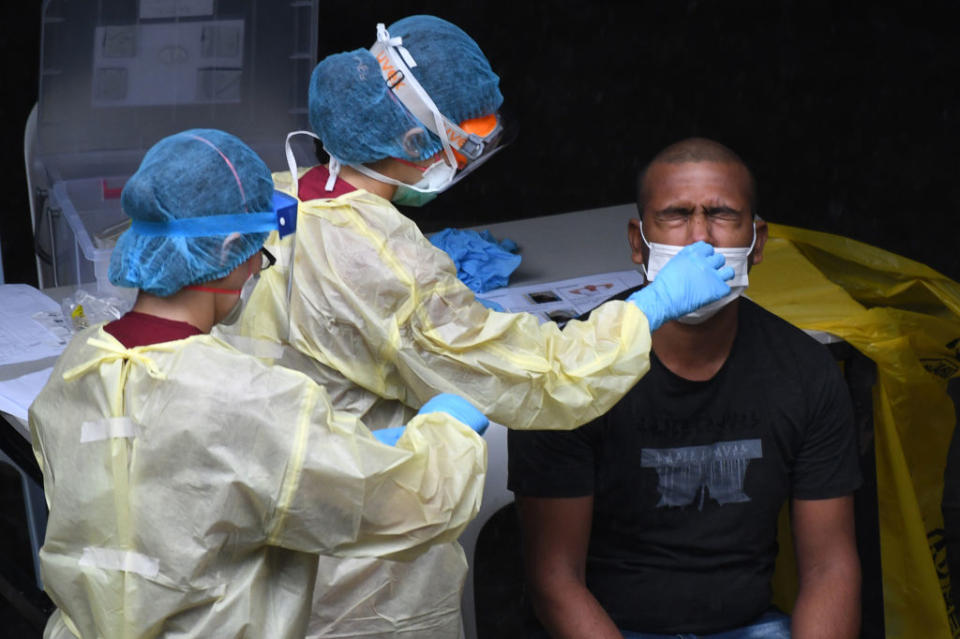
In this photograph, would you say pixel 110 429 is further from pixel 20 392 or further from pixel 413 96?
pixel 20 392

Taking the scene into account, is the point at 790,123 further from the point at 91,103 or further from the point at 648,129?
the point at 91,103

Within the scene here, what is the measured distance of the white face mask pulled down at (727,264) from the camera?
2.11m

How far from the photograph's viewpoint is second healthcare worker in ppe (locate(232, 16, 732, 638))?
74.9 inches

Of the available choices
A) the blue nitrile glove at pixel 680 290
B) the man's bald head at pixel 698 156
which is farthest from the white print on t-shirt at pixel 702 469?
the man's bald head at pixel 698 156

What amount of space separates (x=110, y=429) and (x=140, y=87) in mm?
2086

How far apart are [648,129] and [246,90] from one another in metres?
1.86

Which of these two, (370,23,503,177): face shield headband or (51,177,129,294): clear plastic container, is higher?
(370,23,503,177): face shield headband

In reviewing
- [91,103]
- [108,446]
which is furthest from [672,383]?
[91,103]

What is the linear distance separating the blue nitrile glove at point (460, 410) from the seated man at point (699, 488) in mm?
449

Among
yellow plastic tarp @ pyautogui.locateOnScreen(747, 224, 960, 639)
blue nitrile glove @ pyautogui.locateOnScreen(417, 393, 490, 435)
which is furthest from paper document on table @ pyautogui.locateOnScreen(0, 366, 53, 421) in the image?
yellow plastic tarp @ pyautogui.locateOnScreen(747, 224, 960, 639)

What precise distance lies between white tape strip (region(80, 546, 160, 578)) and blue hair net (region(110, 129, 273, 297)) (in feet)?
1.04

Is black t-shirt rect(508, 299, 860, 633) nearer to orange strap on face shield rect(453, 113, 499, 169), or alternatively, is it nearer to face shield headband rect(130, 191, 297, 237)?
orange strap on face shield rect(453, 113, 499, 169)

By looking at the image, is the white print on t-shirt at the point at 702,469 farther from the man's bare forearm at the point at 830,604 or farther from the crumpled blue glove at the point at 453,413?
the crumpled blue glove at the point at 453,413

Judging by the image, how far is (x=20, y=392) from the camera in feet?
7.91
